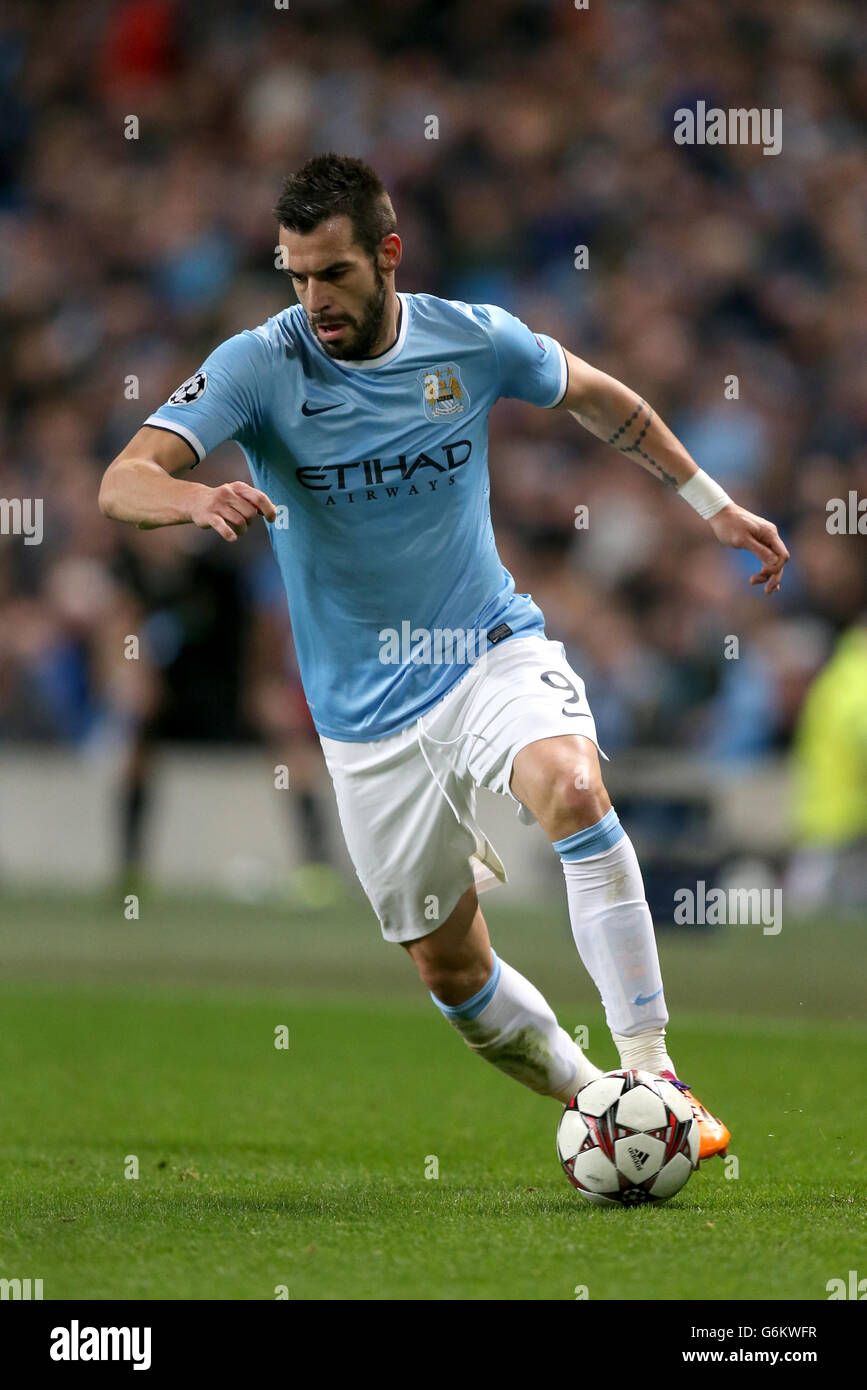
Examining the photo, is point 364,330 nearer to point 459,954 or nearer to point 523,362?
point 523,362

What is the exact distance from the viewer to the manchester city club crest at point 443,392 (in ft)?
17.4

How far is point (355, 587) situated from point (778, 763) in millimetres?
9126

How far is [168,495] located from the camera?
4500 mm

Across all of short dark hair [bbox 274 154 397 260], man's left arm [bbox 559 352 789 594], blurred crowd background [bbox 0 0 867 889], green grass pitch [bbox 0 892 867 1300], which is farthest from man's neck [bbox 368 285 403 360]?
blurred crowd background [bbox 0 0 867 889]

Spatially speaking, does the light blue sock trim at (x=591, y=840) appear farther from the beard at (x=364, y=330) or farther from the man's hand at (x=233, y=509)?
the beard at (x=364, y=330)

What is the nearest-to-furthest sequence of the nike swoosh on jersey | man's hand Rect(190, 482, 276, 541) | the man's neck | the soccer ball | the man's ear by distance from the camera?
man's hand Rect(190, 482, 276, 541), the soccer ball, the nike swoosh on jersey, the man's ear, the man's neck

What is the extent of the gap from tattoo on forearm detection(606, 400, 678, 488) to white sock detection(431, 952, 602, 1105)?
149cm

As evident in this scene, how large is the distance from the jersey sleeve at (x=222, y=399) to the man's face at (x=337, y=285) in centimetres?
18

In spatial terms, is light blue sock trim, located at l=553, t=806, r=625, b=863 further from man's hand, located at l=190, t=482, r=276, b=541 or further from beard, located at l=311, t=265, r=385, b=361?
beard, located at l=311, t=265, r=385, b=361

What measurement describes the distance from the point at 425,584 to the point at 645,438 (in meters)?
0.83

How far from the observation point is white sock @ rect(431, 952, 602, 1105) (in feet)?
17.7

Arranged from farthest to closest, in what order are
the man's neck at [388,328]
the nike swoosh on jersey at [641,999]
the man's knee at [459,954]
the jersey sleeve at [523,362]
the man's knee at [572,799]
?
the jersey sleeve at [523,362] < the man's knee at [459,954] < the man's neck at [388,328] < the nike swoosh on jersey at [641,999] < the man's knee at [572,799]

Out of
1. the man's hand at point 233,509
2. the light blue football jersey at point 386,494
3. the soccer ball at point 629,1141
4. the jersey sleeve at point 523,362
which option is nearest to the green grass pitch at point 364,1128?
the soccer ball at point 629,1141

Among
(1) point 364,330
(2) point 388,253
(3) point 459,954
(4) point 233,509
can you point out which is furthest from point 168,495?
(3) point 459,954
